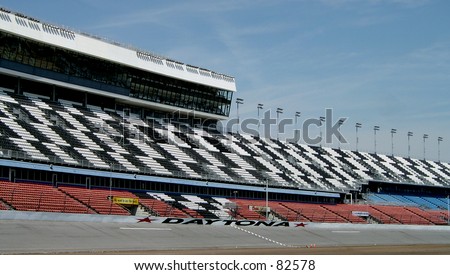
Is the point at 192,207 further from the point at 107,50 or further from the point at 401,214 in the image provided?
the point at 401,214

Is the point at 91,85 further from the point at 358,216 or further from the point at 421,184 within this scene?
the point at 421,184

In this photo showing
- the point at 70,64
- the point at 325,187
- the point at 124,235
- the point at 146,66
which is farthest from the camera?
the point at 325,187

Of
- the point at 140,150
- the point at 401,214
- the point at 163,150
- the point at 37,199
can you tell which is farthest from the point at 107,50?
the point at 401,214

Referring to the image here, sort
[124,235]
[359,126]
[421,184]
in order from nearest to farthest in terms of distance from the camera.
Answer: [124,235] → [421,184] → [359,126]

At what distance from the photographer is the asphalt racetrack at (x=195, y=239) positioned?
4956 centimetres

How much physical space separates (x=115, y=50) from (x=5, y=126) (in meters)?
22.5

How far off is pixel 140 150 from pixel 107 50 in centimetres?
1372

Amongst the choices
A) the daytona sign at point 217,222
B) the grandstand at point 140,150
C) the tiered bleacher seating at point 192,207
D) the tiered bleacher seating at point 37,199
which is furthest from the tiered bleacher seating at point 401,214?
the tiered bleacher seating at point 37,199

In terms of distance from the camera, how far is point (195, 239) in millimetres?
62312

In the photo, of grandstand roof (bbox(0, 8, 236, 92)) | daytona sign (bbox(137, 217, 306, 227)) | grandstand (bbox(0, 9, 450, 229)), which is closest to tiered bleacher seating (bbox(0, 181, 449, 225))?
grandstand (bbox(0, 9, 450, 229))

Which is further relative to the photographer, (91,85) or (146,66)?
(146,66)

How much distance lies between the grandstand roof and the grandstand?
0.16 m

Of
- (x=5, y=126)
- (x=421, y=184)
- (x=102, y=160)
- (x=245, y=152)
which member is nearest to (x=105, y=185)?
(x=102, y=160)

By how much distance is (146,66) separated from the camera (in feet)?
310
